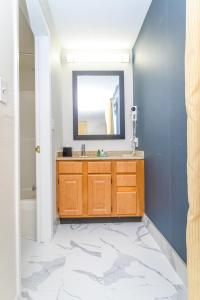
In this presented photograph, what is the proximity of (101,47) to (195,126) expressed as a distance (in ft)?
9.22

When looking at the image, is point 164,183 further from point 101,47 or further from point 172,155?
point 101,47

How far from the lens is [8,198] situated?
1.38m

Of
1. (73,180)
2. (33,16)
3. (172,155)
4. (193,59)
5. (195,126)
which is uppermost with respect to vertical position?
(33,16)

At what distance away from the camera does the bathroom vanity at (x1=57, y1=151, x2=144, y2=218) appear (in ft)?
10.5

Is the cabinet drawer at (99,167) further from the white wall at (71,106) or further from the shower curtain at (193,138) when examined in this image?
the shower curtain at (193,138)

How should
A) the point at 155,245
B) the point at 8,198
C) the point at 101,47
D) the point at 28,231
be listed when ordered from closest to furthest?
the point at 8,198 < the point at 155,245 < the point at 28,231 < the point at 101,47

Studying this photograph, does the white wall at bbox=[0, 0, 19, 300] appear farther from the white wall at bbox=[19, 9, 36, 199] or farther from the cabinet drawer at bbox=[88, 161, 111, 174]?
the white wall at bbox=[19, 9, 36, 199]

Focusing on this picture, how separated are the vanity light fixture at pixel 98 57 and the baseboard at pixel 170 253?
219 centimetres

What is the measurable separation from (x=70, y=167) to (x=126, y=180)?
671mm

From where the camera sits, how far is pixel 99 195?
322 centimetres

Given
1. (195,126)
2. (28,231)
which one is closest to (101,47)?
(28,231)

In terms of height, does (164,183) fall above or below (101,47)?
below

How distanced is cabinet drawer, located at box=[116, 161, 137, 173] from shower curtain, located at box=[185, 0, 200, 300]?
1.93 m

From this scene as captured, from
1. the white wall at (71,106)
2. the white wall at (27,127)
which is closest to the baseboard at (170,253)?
the white wall at (71,106)
